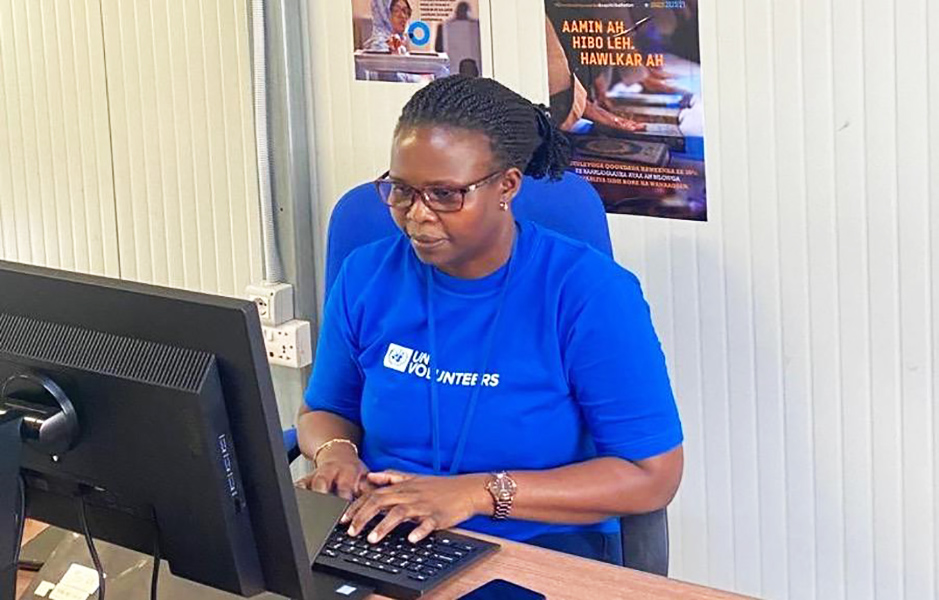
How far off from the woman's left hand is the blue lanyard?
0.47 ft

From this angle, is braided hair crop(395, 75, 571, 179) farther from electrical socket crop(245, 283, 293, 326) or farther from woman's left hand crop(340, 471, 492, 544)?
electrical socket crop(245, 283, 293, 326)

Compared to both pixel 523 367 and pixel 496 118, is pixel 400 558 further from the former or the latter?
pixel 496 118

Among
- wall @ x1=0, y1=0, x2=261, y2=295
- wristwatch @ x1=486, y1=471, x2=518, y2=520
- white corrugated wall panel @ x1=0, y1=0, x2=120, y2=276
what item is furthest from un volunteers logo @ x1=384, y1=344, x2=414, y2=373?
white corrugated wall panel @ x1=0, y1=0, x2=120, y2=276

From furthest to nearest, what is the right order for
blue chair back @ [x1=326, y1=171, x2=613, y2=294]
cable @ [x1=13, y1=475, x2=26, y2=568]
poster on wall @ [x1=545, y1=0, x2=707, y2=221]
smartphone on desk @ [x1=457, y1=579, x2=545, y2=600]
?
poster on wall @ [x1=545, y1=0, x2=707, y2=221] → blue chair back @ [x1=326, y1=171, x2=613, y2=294] → smartphone on desk @ [x1=457, y1=579, x2=545, y2=600] → cable @ [x1=13, y1=475, x2=26, y2=568]

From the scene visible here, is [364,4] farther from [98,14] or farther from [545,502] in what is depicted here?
[545,502]

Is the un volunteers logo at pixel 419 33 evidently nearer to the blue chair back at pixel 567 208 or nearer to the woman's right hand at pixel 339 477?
the blue chair back at pixel 567 208

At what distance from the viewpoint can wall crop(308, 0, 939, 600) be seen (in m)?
2.19

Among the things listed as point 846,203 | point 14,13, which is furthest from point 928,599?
point 14,13

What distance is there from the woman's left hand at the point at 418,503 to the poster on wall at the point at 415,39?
1023 millimetres

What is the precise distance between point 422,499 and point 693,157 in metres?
0.89

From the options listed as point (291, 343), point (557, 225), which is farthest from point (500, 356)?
point (291, 343)

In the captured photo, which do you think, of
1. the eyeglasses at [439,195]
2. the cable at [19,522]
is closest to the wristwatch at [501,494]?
the eyeglasses at [439,195]

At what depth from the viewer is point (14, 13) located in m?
3.25

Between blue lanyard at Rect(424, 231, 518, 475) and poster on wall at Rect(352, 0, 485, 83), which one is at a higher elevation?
poster on wall at Rect(352, 0, 485, 83)
